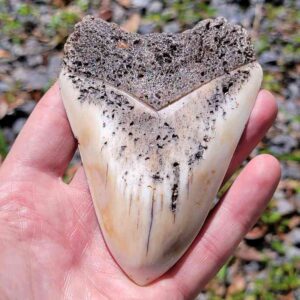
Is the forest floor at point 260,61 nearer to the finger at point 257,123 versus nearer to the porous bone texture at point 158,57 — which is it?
the finger at point 257,123

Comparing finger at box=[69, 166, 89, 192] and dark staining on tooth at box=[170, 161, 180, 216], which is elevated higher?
dark staining on tooth at box=[170, 161, 180, 216]

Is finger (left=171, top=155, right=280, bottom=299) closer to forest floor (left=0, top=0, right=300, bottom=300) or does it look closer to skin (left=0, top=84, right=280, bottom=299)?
skin (left=0, top=84, right=280, bottom=299)

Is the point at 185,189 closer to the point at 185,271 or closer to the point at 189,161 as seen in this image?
the point at 189,161

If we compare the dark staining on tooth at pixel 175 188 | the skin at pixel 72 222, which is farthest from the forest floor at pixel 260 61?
the dark staining on tooth at pixel 175 188

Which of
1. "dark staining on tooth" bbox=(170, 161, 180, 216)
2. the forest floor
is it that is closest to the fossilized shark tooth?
"dark staining on tooth" bbox=(170, 161, 180, 216)

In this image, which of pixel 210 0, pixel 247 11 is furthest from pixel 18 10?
pixel 247 11

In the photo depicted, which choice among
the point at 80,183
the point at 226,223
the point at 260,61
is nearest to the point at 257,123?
the point at 226,223

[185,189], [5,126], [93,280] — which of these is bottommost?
[5,126]
